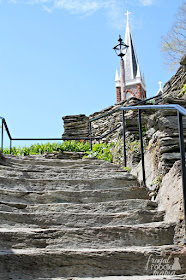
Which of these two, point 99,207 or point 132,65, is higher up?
point 132,65

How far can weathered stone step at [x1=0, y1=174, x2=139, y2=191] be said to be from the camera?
12.9 ft

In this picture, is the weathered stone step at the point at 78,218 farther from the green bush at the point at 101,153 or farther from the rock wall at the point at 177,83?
the rock wall at the point at 177,83

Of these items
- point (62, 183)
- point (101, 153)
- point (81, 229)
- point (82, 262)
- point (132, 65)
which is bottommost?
point (82, 262)

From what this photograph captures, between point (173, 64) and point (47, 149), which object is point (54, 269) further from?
point (173, 64)

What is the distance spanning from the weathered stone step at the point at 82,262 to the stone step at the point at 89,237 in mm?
169

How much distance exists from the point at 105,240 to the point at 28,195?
1119 millimetres

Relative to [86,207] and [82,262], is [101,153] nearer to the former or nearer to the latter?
[86,207]

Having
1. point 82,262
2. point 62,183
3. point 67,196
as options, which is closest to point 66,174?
point 62,183

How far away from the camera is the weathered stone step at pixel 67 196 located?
3.58 meters

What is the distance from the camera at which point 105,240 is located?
2.87 metres

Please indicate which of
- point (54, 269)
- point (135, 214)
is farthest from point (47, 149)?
point (54, 269)

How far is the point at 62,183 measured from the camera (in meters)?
4.05

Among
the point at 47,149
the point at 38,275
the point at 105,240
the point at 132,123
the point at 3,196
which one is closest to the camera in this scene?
the point at 38,275

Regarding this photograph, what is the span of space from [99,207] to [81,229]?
2.07 feet
